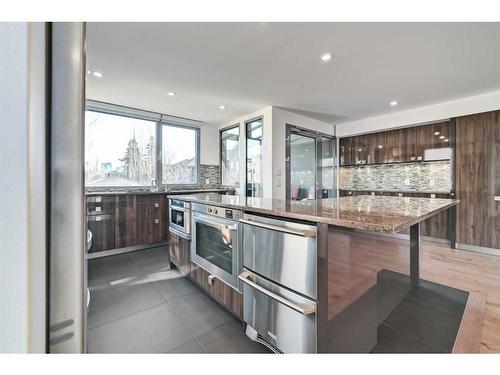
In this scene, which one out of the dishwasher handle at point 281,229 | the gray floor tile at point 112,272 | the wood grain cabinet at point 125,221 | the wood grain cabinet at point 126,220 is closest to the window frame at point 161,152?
the wood grain cabinet at point 126,220

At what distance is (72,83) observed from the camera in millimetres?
326

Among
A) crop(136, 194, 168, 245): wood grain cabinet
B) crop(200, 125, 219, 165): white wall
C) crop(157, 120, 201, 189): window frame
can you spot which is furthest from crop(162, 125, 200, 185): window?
crop(136, 194, 168, 245): wood grain cabinet

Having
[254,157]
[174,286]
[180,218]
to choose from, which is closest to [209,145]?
[254,157]

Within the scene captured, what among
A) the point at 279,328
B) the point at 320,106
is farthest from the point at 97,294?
the point at 320,106

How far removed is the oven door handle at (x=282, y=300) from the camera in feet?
3.62

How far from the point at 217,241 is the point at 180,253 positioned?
0.80 m

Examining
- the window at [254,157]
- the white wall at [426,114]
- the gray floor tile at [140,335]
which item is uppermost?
the white wall at [426,114]

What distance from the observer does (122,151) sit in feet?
12.7

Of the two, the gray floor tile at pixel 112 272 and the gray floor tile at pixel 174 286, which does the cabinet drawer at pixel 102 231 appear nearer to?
the gray floor tile at pixel 112 272

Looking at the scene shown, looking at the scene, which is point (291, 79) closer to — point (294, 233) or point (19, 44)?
point (294, 233)

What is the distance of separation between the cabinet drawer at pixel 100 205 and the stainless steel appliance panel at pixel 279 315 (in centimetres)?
269

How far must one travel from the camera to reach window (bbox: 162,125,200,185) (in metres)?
4.39

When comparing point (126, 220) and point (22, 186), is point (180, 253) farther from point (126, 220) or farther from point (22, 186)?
point (22, 186)

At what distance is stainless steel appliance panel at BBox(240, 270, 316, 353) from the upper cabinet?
421 centimetres
